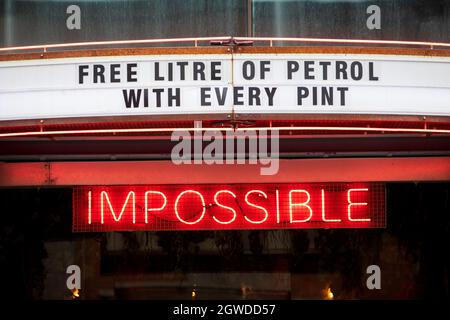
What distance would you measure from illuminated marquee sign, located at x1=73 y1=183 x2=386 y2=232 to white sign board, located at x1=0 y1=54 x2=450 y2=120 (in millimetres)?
3061

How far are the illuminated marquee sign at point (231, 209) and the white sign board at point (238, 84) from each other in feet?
10.0

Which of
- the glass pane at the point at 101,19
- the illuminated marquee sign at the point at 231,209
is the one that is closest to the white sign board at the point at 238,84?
the glass pane at the point at 101,19

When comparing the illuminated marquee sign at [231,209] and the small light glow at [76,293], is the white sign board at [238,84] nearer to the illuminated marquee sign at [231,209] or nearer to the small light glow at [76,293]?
the illuminated marquee sign at [231,209]

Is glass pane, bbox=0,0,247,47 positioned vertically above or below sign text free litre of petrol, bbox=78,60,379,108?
above

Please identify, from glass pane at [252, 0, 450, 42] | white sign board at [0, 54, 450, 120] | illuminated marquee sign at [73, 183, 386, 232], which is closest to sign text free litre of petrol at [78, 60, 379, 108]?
white sign board at [0, 54, 450, 120]

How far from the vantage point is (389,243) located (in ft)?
34.1

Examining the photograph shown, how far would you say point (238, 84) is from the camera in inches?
282

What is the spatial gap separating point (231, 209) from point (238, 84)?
3.36 meters

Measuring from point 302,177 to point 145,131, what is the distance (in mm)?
2981

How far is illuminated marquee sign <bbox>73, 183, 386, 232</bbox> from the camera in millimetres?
10281

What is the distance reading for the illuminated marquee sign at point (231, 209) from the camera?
1028 cm

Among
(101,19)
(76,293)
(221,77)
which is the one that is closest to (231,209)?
(76,293)

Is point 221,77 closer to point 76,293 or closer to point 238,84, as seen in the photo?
point 238,84

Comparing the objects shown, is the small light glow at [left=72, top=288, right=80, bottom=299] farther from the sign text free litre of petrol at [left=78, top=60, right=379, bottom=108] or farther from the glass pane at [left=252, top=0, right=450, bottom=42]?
the sign text free litre of petrol at [left=78, top=60, right=379, bottom=108]
